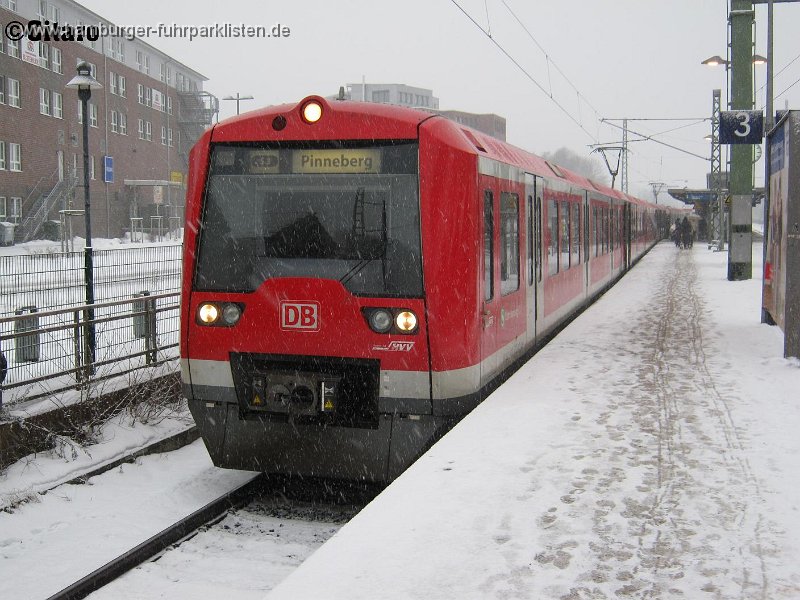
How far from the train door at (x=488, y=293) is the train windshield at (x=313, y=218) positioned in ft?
2.90

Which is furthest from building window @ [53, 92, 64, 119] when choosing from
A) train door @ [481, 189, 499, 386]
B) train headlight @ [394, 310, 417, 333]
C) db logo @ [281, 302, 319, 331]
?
train headlight @ [394, 310, 417, 333]

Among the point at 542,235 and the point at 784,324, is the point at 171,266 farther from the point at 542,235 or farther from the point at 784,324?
the point at 784,324

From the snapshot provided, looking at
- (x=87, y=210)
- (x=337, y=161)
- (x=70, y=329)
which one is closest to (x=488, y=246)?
(x=337, y=161)

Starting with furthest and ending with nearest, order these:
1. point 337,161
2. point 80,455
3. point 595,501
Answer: point 80,455
point 337,161
point 595,501

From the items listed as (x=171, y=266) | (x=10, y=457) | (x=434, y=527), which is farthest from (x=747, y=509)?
(x=171, y=266)

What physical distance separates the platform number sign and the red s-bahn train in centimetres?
1107

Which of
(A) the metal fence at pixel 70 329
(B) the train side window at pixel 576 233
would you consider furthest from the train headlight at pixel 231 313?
(B) the train side window at pixel 576 233

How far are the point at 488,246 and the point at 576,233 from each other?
6969mm

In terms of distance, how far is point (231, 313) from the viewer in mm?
6621

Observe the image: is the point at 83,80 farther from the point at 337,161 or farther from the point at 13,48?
the point at 13,48

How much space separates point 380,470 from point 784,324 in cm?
522

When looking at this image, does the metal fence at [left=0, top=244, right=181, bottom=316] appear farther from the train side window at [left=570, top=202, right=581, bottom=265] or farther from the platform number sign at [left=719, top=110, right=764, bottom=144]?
the platform number sign at [left=719, top=110, right=764, bottom=144]

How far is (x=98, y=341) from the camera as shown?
10.0m

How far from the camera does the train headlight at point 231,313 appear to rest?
661 centimetres
